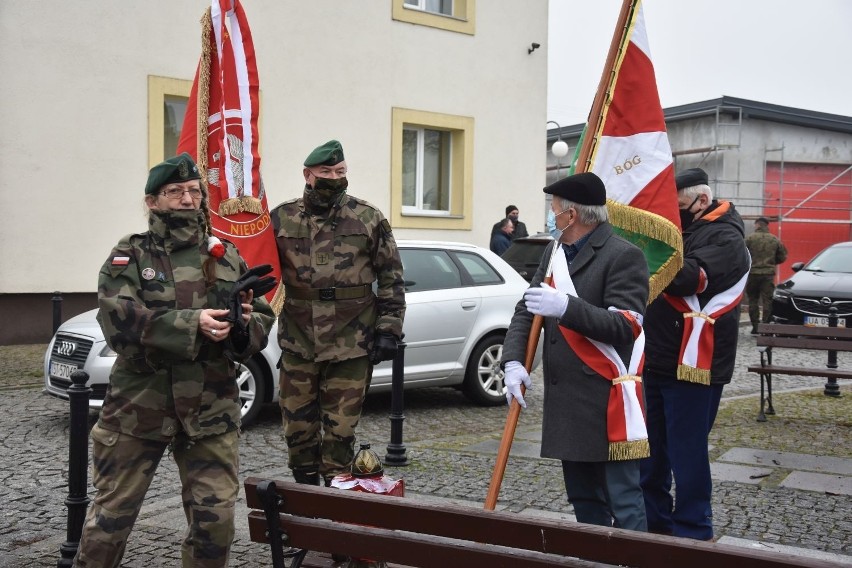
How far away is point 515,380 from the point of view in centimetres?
405

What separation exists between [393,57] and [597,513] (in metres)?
13.1

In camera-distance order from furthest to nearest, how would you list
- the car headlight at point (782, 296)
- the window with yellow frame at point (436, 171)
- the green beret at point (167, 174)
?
the window with yellow frame at point (436, 171) < the car headlight at point (782, 296) < the green beret at point (167, 174)

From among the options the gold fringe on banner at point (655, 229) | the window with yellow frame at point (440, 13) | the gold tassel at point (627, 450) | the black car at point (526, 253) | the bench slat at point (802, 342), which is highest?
the window with yellow frame at point (440, 13)

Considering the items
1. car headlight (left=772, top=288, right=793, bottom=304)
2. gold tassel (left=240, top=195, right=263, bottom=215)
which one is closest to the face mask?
gold tassel (left=240, top=195, right=263, bottom=215)

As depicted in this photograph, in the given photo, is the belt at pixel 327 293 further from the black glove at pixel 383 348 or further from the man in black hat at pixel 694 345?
the man in black hat at pixel 694 345

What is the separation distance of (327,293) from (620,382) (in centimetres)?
169

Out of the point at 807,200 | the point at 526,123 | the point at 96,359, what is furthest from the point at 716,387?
the point at 807,200

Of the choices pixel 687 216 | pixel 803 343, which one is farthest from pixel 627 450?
pixel 803 343

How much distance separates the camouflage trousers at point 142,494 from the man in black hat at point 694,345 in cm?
232

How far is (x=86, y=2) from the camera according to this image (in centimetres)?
1334

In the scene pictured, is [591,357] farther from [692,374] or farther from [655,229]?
[692,374]

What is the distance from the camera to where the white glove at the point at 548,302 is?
150 inches

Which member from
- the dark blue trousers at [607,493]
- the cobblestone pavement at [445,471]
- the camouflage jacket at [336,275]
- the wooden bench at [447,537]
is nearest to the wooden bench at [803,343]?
the cobblestone pavement at [445,471]

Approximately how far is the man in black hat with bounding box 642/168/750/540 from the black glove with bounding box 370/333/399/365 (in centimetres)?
130
